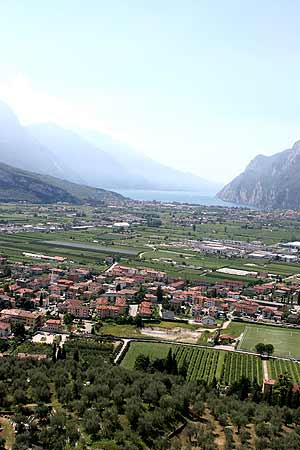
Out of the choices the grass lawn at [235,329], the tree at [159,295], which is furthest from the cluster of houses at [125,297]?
the grass lawn at [235,329]

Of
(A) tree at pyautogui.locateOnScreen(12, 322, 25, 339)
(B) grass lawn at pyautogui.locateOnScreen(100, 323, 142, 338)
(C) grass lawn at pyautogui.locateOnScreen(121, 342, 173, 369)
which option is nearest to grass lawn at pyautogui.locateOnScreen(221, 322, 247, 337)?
(C) grass lawn at pyautogui.locateOnScreen(121, 342, 173, 369)

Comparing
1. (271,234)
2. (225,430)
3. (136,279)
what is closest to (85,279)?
(136,279)

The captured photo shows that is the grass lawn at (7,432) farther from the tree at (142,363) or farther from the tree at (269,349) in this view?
the tree at (269,349)

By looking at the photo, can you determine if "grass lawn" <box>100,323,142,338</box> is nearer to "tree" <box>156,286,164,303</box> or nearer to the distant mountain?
"tree" <box>156,286,164,303</box>

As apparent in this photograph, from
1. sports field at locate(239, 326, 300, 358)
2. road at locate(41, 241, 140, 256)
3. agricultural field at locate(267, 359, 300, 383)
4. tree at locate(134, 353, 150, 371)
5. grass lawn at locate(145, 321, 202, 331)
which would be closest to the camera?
tree at locate(134, 353, 150, 371)

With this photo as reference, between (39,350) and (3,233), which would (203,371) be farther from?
(3,233)
